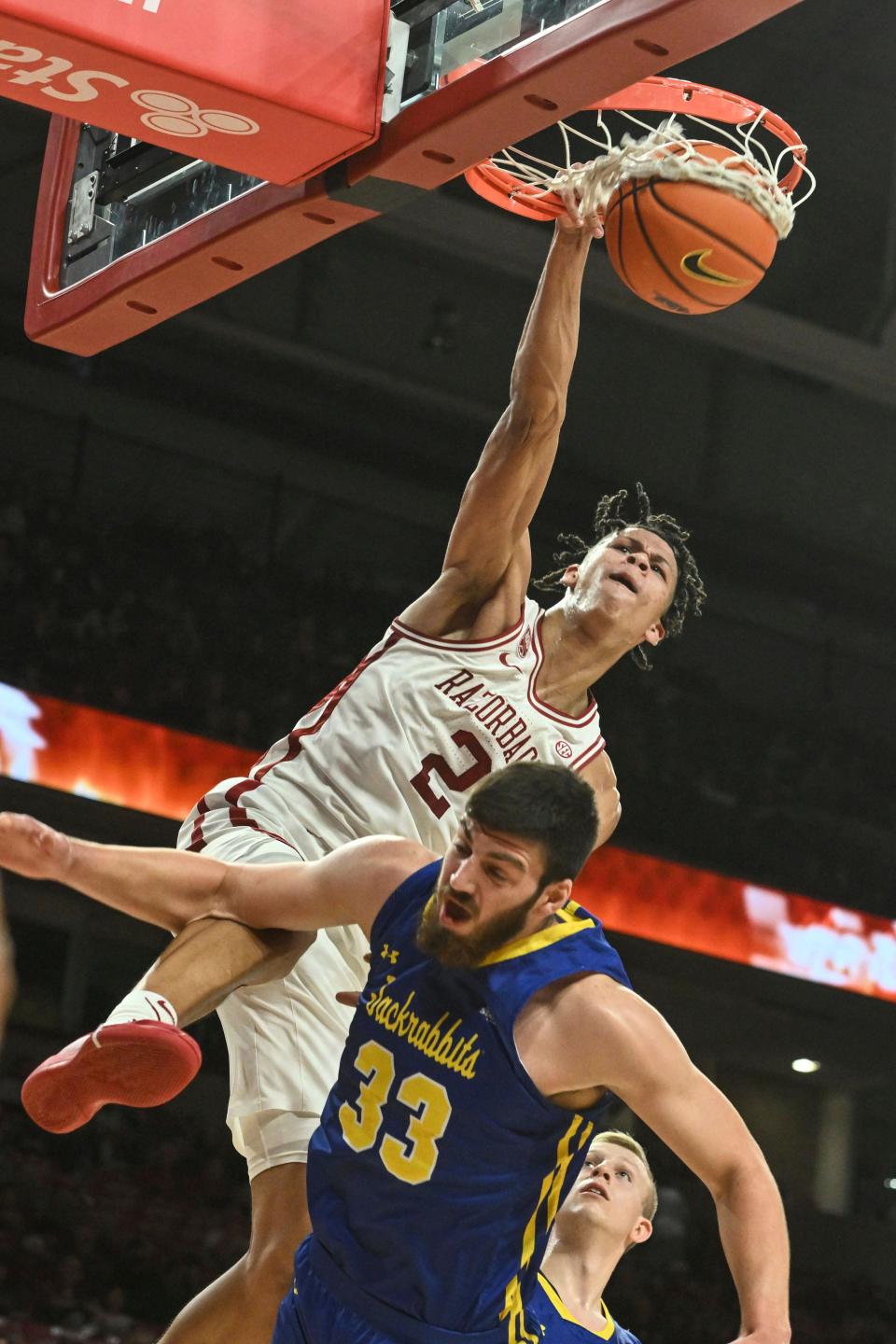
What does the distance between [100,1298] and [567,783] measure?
325 inches

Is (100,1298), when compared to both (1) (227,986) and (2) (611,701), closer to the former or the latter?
(2) (611,701)

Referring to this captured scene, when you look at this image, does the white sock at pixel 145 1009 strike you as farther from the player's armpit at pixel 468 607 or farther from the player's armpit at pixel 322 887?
the player's armpit at pixel 468 607

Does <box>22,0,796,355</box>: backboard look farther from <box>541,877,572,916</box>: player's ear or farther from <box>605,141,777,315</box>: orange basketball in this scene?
<box>541,877,572,916</box>: player's ear

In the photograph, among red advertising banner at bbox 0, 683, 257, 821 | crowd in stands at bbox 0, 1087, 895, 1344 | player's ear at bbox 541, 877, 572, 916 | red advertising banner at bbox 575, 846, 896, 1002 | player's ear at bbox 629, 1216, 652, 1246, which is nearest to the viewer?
player's ear at bbox 541, 877, 572, 916

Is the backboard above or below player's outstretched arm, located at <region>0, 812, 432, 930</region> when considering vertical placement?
above

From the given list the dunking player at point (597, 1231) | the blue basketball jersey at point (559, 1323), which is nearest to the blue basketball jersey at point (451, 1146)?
the blue basketball jersey at point (559, 1323)

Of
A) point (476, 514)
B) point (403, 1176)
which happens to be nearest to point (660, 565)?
point (476, 514)

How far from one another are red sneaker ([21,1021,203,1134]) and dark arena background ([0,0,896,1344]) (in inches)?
322

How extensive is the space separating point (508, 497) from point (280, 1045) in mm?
1420

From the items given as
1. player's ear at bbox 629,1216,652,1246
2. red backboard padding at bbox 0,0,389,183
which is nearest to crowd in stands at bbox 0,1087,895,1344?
player's ear at bbox 629,1216,652,1246

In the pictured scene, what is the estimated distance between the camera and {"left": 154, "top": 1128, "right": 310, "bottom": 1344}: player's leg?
3750 millimetres

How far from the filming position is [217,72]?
10.3ft

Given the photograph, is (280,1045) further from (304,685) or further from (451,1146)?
(304,685)

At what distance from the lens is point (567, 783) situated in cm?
309
